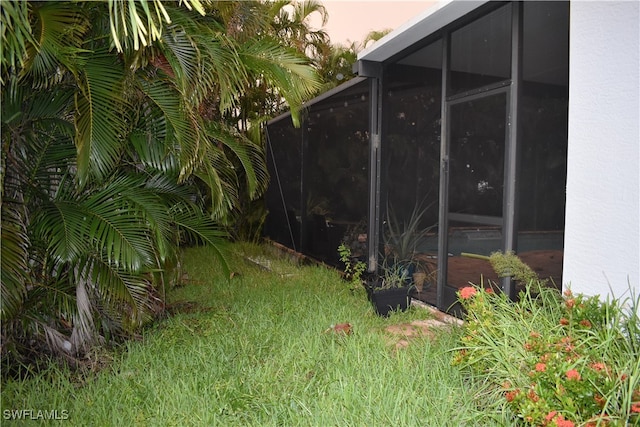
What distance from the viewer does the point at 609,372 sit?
193cm

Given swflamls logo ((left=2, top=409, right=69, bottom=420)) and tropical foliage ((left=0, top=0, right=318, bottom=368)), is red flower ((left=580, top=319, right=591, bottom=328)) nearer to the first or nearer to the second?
tropical foliage ((left=0, top=0, right=318, bottom=368))

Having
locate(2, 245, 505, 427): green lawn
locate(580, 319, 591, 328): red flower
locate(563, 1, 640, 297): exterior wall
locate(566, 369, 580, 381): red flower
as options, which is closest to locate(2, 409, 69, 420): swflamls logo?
locate(2, 245, 505, 427): green lawn

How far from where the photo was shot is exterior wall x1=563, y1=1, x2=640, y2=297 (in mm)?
2391


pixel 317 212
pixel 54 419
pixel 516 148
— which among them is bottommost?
pixel 54 419

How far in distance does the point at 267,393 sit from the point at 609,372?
1.67m

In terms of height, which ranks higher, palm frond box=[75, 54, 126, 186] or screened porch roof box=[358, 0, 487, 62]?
screened porch roof box=[358, 0, 487, 62]

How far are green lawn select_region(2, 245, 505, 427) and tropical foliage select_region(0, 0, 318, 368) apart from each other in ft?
1.48

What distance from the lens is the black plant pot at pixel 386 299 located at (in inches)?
167

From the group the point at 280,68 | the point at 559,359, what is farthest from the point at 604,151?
the point at 280,68

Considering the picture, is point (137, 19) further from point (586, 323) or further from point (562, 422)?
point (586, 323)

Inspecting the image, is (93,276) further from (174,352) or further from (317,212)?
(317,212)

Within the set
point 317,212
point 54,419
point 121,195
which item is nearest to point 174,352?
point 54,419

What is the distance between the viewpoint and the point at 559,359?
1967mm

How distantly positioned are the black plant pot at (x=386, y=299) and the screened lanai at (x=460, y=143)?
39 centimetres
